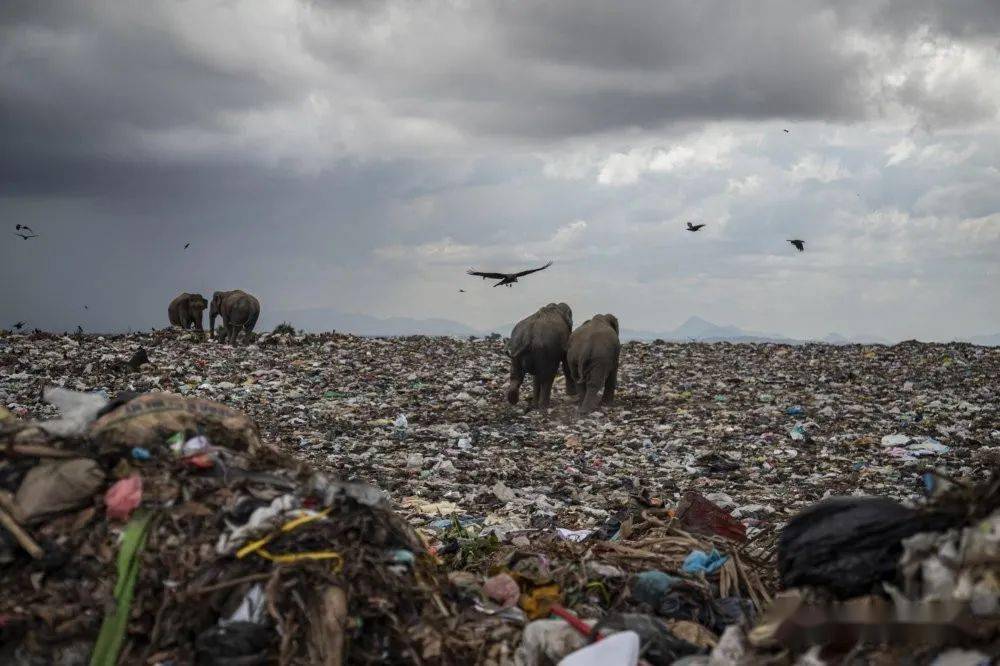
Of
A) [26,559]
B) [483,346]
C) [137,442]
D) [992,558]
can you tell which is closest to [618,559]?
[992,558]

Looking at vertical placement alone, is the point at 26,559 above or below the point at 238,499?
below

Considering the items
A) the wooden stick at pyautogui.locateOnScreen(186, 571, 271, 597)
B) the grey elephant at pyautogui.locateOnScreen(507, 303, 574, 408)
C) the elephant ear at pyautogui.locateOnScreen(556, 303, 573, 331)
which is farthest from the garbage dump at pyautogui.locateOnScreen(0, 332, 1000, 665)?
the elephant ear at pyautogui.locateOnScreen(556, 303, 573, 331)

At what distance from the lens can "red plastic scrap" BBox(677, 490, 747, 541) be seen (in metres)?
5.20

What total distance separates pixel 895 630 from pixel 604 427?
26.0 ft

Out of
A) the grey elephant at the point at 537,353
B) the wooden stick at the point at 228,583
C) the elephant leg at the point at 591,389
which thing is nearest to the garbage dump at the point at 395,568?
the wooden stick at the point at 228,583

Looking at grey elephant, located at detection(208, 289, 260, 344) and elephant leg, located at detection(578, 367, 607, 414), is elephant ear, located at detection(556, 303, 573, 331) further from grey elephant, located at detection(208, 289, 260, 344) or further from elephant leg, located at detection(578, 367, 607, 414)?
grey elephant, located at detection(208, 289, 260, 344)

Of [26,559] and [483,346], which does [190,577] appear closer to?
[26,559]

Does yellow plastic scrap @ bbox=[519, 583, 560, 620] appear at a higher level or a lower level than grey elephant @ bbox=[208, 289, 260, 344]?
lower

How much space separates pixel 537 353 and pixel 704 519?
6.79m

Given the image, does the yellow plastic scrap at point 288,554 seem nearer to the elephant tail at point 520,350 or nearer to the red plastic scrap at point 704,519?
the red plastic scrap at point 704,519

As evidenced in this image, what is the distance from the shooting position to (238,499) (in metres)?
3.71

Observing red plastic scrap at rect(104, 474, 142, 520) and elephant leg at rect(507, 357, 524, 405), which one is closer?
red plastic scrap at rect(104, 474, 142, 520)

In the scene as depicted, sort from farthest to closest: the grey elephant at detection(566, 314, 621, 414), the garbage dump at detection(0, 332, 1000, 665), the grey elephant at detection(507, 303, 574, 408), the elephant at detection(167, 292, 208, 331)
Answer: the elephant at detection(167, 292, 208, 331), the grey elephant at detection(507, 303, 574, 408), the grey elephant at detection(566, 314, 621, 414), the garbage dump at detection(0, 332, 1000, 665)

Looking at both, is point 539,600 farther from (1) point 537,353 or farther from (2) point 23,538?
(1) point 537,353
